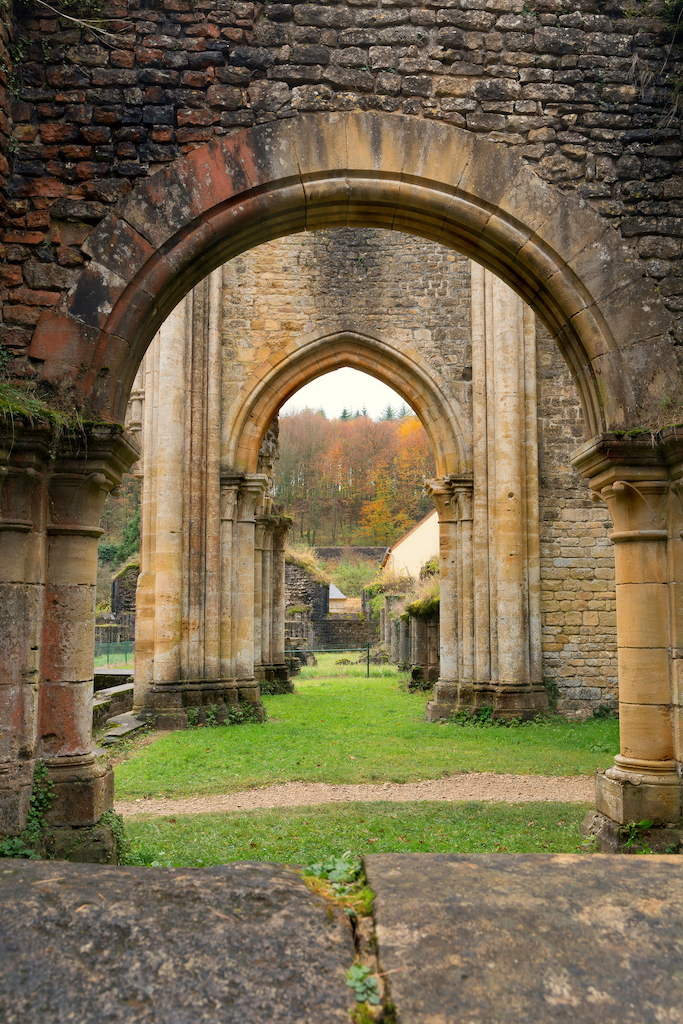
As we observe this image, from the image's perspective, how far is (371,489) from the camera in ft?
142

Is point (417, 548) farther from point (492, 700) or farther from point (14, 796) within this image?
point (14, 796)

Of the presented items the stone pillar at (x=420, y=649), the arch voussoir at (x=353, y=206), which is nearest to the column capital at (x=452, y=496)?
the stone pillar at (x=420, y=649)

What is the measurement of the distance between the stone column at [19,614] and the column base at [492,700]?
7682mm

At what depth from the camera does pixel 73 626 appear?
4.12m

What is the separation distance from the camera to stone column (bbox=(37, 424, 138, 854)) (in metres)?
3.95

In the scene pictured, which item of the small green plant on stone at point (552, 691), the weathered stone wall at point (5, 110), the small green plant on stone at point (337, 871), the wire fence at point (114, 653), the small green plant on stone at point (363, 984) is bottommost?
the wire fence at point (114, 653)

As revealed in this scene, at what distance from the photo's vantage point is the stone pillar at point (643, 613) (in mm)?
4188

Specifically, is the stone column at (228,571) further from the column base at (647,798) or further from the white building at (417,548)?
the white building at (417,548)

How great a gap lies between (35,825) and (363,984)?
9.51ft

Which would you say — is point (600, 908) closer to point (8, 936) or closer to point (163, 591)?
point (8, 936)

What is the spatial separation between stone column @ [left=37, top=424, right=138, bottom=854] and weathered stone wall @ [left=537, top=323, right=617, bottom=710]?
310 inches

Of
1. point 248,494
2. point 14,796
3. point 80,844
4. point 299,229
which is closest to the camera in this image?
point 14,796

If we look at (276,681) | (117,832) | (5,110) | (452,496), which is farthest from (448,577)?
(5,110)

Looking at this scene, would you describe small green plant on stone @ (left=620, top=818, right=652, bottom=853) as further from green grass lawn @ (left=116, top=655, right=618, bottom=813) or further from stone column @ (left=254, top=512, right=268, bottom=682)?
stone column @ (left=254, top=512, right=268, bottom=682)
